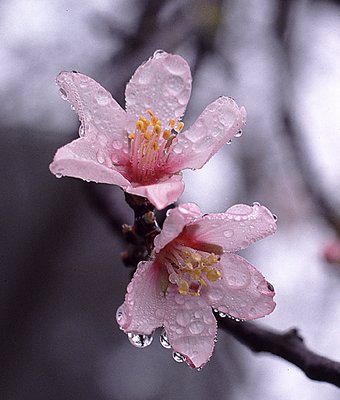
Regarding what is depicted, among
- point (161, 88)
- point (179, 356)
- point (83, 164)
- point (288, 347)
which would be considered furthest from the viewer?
point (288, 347)

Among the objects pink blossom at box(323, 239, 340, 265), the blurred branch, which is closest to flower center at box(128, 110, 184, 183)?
the blurred branch

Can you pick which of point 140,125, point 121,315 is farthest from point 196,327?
point 140,125

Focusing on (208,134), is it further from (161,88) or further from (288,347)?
(288,347)

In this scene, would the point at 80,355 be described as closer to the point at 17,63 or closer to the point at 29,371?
the point at 29,371

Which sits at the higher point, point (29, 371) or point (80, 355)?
point (29, 371)

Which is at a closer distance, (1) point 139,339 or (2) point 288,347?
(1) point 139,339

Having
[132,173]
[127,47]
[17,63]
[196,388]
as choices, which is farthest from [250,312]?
[196,388]

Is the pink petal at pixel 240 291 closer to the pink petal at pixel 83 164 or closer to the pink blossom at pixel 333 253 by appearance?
the pink petal at pixel 83 164

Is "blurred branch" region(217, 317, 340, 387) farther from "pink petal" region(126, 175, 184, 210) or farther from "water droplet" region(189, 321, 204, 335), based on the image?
"pink petal" region(126, 175, 184, 210)
